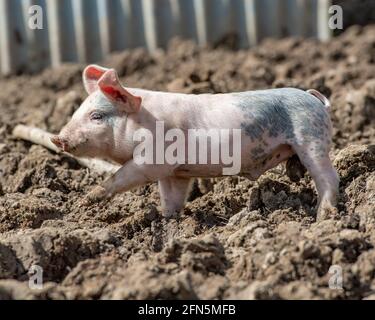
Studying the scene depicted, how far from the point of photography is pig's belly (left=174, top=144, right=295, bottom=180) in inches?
161

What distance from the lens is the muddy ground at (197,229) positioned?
9.96 feet

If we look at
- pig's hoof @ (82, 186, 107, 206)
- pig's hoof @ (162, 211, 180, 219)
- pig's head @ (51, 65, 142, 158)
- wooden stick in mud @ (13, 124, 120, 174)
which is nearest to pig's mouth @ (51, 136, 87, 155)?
pig's head @ (51, 65, 142, 158)

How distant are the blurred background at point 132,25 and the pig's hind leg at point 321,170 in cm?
460

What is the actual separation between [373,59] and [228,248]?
454 cm

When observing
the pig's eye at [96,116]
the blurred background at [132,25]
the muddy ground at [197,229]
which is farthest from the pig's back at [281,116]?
the blurred background at [132,25]

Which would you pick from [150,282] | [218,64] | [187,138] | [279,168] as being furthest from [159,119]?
[218,64]

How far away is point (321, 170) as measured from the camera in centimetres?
405

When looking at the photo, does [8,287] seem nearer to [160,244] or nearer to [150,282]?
[150,282]

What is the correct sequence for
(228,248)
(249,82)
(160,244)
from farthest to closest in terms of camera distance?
(249,82), (160,244), (228,248)

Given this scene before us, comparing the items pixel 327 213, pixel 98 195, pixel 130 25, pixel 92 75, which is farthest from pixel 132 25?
pixel 327 213

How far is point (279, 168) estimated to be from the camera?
4.64 m

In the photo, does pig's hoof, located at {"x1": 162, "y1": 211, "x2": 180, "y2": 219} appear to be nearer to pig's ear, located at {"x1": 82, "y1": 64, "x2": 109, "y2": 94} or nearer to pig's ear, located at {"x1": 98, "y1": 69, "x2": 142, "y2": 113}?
pig's ear, located at {"x1": 98, "y1": 69, "x2": 142, "y2": 113}

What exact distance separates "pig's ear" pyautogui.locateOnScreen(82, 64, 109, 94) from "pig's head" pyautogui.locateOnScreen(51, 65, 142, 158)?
222mm

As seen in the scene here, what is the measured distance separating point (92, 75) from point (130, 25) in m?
4.23
